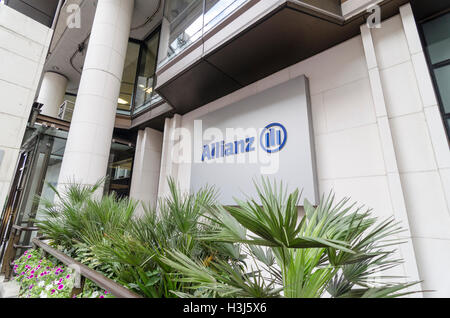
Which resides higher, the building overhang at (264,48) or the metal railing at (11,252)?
the building overhang at (264,48)

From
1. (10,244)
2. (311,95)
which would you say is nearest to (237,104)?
(311,95)

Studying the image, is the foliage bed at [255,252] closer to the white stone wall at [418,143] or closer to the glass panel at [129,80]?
the white stone wall at [418,143]

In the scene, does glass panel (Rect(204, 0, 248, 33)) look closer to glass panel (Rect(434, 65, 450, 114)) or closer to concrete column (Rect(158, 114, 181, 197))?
concrete column (Rect(158, 114, 181, 197))

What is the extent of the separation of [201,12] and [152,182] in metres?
5.00

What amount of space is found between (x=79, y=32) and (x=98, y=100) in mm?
5645

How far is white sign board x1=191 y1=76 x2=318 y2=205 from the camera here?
313 centimetres

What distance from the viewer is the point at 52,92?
10.0 metres

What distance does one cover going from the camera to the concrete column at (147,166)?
6.57 metres

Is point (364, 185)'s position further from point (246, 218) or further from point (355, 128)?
point (246, 218)

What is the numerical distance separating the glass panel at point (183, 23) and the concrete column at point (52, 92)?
8.20m

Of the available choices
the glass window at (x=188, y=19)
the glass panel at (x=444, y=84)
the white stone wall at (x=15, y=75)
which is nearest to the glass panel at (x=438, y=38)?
the glass panel at (x=444, y=84)

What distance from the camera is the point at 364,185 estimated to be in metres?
2.63

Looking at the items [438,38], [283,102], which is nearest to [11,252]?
[283,102]

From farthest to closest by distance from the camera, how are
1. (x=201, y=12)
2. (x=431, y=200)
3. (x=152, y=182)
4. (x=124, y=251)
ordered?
(x=152, y=182) → (x=201, y=12) → (x=431, y=200) → (x=124, y=251)
